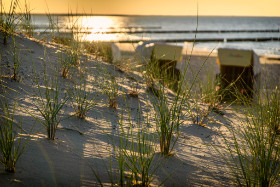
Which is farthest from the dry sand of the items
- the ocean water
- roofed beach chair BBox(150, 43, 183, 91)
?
roofed beach chair BBox(150, 43, 183, 91)

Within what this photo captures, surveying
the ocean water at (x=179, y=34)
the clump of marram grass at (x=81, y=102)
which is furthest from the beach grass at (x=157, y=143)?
the ocean water at (x=179, y=34)

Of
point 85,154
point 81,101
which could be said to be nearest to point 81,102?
point 81,101

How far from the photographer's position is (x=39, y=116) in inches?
63.5

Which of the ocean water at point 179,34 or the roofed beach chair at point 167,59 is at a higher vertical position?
the ocean water at point 179,34

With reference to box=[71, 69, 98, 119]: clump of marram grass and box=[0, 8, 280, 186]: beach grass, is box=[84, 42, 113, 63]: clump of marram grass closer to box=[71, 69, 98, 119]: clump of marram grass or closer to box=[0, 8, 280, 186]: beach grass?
box=[0, 8, 280, 186]: beach grass

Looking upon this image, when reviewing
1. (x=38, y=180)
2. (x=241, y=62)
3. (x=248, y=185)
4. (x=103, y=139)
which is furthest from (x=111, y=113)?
(x=241, y=62)

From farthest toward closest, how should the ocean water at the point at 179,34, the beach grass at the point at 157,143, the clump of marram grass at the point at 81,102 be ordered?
the ocean water at the point at 179,34
the clump of marram grass at the point at 81,102
the beach grass at the point at 157,143

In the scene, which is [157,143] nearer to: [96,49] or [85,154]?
[85,154]

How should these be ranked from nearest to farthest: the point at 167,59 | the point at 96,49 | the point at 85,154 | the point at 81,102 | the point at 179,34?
the point at 85,154, the point at 81,102, the point at 96,49, the point at 167,59, the point at 179,34

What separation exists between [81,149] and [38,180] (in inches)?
13.3

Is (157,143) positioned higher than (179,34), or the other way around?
(179,34)

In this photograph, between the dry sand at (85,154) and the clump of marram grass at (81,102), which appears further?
the clump of marram grass at (81,102)

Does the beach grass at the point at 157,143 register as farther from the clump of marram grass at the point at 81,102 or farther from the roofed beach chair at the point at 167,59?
the roofed beach chair at the point at 167,59

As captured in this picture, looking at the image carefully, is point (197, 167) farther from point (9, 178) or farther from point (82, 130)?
point (9, 178)
